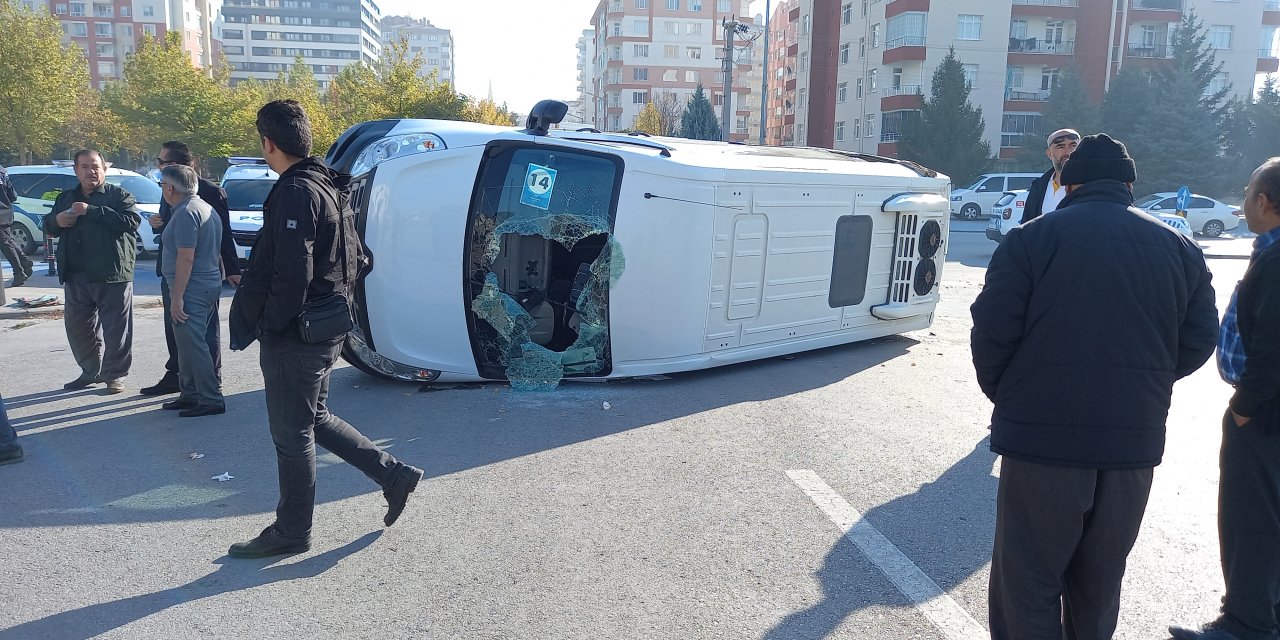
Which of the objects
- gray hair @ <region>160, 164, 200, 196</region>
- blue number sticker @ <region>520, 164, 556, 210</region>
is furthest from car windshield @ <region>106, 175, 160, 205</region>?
blue number sticker @ <region>520, 164, 556, 210</region>

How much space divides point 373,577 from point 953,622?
2.45 meters

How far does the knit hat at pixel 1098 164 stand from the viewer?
2789 millimetres

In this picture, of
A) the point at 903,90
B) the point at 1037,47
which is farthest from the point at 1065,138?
the point at 1037,47

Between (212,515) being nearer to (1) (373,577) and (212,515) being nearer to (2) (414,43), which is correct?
(1) (373,577)

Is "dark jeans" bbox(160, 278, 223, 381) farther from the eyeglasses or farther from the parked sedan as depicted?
the parked sedan

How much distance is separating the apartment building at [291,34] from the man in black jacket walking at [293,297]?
471 feet

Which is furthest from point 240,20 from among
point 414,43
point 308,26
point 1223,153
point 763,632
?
point 763,632

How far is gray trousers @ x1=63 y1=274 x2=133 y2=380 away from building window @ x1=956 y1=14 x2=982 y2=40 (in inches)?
2006

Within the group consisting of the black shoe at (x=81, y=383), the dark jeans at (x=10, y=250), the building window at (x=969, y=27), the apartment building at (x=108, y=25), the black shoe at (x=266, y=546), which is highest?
the apartment building at (x=108, y=25)

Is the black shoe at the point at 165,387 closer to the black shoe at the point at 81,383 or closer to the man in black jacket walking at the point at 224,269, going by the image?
the man in black jacket walking at the point at 224,269

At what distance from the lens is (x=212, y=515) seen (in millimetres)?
4488

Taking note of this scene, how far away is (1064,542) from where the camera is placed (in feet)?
8.82

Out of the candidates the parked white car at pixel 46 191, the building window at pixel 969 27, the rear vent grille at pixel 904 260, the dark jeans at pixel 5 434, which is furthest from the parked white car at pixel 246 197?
the building window at pixel 969 27

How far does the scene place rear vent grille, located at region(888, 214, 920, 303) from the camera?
28.5 feet
